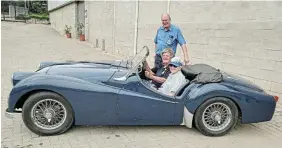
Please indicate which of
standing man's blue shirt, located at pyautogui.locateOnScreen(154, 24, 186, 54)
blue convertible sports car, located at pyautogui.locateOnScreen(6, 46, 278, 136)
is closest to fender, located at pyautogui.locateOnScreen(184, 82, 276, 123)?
blue convertible sports car, located at pyautogui.locateOnScreen(6, 46, 278, 136)

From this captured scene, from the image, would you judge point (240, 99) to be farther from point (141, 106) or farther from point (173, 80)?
point (141, 106)

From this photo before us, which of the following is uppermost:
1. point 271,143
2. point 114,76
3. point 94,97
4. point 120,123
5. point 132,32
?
point 132,32

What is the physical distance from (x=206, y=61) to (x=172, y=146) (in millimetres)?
3907

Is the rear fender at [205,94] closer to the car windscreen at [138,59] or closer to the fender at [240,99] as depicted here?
the fender at [240,99]

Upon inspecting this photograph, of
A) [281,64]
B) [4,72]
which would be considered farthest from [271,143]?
[4,72]

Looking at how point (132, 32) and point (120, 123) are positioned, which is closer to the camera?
point (120, 123)

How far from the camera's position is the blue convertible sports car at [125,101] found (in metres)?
Answer: 3.38

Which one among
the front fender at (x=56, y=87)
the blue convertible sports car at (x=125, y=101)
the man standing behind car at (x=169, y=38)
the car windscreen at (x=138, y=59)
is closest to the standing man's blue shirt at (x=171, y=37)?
Answer: the man standing behind car at (x=169, y=38)

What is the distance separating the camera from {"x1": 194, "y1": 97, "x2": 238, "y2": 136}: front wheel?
3.59 m

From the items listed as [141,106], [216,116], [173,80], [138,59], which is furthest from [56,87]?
[216,116]

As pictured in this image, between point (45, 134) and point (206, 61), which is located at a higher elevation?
point (206, 61)

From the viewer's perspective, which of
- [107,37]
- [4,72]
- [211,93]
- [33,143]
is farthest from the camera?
[107,37]

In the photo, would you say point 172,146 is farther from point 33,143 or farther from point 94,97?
point 33,143

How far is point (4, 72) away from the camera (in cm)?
761
